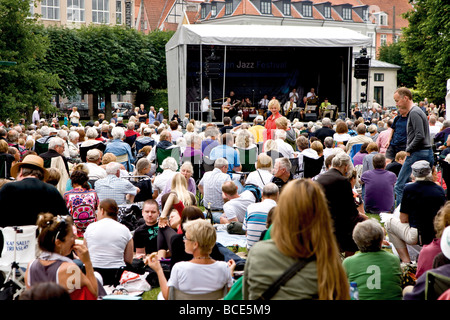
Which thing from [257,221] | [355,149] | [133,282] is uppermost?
[355,149]

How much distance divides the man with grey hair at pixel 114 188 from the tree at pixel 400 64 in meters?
47.9

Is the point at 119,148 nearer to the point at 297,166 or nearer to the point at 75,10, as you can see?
the point at 297,166

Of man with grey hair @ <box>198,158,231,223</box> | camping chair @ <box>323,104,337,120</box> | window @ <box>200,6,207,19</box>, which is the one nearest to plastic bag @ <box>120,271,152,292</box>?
man with grey hair @ <box>198,158,231,223</box>

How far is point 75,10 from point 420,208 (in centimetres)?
4517

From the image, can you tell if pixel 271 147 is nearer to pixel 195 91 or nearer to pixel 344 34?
pixel 344 34

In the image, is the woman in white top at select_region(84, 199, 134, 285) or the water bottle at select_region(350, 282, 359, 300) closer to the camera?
the water bottle at select_region(350, 282, 359, 300)

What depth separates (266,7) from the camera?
180 feet

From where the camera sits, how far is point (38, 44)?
20250mm

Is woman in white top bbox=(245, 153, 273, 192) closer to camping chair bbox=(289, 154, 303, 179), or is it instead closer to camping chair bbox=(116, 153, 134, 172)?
camping chair bbox=(289, 154, 303, 179)

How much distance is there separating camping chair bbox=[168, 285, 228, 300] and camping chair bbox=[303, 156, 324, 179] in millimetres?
5904

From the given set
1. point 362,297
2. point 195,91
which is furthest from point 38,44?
point 362,297

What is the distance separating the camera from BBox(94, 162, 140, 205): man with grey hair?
7.52 meters

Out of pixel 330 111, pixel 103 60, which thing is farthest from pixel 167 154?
pixel 103 60

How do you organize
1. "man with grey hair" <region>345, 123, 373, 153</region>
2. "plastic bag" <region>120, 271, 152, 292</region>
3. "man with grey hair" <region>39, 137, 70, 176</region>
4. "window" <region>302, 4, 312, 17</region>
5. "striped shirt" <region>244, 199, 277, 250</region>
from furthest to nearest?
"window" <region>302, 4, 312, 17</region> < "man with grey hair" <region>345, 123, 373, 153</region> < "man with grey hair" <region>39, 137, 70, 176</region> < "striped shirt" <region>244, 199, 277, 250</region> < "plastic bag" <region>120, 271, 152, 292</region>
